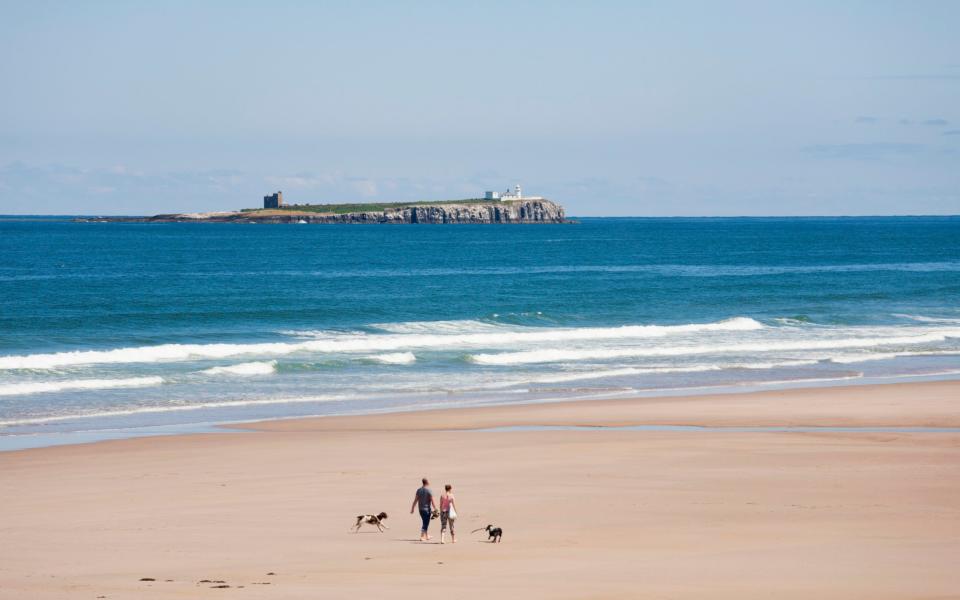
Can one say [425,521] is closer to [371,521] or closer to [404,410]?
[371,521]

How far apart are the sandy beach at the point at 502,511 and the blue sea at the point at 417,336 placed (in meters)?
5.35

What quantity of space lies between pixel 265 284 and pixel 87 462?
45990 millimetres

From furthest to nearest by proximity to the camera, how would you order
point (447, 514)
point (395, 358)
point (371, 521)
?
point (395, 358) → point (371, 521) → point (447, 514)

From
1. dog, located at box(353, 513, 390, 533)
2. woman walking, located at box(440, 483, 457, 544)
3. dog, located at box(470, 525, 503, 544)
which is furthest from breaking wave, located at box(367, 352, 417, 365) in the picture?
dog, located at box(470, 525, 503, 544)

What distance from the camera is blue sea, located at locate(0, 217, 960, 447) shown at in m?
30.8

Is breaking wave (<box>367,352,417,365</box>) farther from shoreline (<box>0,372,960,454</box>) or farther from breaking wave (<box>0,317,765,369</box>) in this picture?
shoreline (<box>0,372,960,454</box>)

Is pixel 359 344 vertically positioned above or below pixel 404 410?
above

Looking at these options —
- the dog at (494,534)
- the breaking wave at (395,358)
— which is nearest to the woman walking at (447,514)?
the dog at (494,534)

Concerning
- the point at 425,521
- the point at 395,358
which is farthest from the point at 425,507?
the point at 395,358

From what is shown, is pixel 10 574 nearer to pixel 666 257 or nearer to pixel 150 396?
pixel 150 396

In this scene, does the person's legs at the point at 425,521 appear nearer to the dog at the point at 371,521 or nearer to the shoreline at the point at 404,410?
the dog at the point at 371,521

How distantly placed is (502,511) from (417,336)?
1082 inches

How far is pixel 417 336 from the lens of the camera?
4428 centimetres

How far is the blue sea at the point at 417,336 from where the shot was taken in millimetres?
30781
